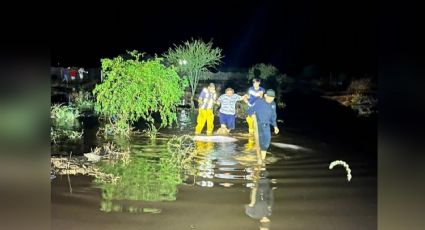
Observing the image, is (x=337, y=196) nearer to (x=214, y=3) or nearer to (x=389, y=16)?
(x=389, y=16)

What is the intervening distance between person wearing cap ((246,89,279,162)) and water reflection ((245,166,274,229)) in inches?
10.5

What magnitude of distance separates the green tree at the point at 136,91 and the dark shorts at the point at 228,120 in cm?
47

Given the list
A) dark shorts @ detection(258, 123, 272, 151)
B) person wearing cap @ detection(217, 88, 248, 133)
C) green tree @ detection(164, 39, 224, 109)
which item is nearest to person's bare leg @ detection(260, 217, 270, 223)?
dark shorts @ detection(258, 123, 272, 151)

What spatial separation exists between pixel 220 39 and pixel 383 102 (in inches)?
59.3

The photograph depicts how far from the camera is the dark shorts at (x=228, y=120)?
4.91 m

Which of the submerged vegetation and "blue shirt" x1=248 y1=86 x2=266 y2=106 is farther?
the submerged vegetation

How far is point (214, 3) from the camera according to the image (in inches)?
191

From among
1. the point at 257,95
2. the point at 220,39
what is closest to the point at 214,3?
the point at 220,39

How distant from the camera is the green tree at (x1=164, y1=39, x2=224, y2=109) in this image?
4.73 meters

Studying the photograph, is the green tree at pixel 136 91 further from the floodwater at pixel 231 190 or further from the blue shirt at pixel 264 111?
the blue shirt at pixel 264 111

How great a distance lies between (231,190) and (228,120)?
768 millimetres

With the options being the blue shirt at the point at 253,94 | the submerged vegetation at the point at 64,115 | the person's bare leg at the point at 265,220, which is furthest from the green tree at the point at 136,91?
the person's bare leg at the point at 265,220

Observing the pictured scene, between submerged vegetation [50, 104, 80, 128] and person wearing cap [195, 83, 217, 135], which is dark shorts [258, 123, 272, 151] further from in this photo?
submerged vegetation [50, 104, 80, 128]

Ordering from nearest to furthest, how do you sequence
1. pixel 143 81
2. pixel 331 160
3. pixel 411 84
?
pixel 411 84 → pixel 331 160 → pixel 143 81
